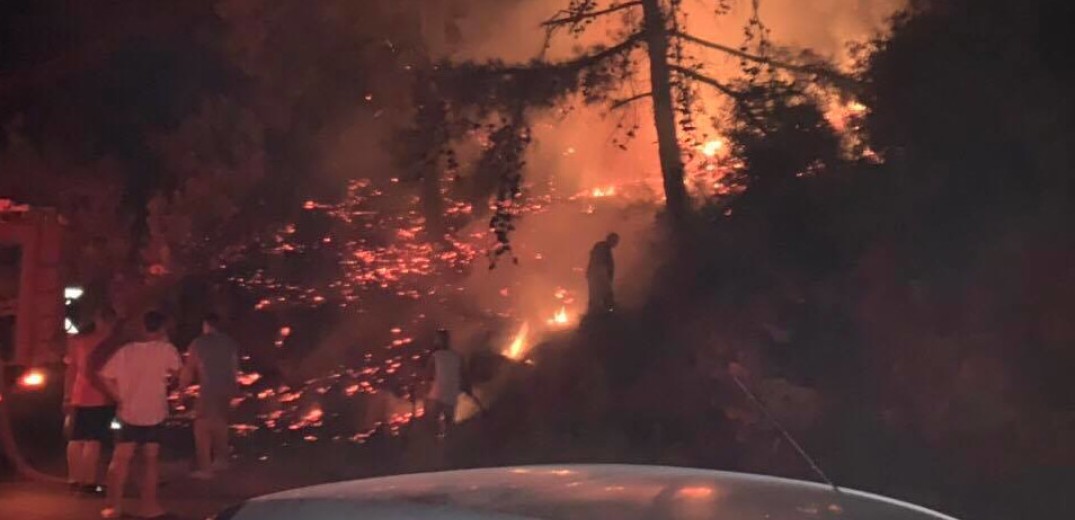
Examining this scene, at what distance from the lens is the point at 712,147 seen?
12.9 meters

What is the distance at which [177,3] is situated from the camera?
14188 millimetres

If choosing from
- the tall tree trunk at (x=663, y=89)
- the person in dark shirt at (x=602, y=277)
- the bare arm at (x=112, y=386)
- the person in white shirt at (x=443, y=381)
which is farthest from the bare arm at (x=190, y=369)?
the tall tree trunk at (x=663, y=89)

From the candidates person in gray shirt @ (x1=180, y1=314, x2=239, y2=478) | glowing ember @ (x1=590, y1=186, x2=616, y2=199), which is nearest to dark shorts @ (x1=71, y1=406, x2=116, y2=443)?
person in gray shirt @ (x1=180, y1=314, x2=239, y2=478)

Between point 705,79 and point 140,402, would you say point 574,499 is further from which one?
point 705,79

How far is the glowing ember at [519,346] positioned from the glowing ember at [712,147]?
3068 millimetres

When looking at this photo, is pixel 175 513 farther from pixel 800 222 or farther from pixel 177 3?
pixel 177 3

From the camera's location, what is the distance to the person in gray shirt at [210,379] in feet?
31.1

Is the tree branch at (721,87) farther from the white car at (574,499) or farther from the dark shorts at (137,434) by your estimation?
the white car at (574,499)

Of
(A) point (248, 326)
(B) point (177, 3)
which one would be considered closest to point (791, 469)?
(A) point (248, 326)

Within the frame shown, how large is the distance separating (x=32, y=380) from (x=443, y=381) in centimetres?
386

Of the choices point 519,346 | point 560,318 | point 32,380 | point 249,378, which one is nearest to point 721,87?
point 560,318

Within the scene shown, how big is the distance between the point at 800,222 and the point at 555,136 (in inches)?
135

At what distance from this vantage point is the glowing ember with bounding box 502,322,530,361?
1375 cm

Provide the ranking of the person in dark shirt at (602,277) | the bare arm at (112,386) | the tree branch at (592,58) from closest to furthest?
the bare arm at (112,386)
the person in dark shirt at (602,277)
the tree branch at (592,58)
